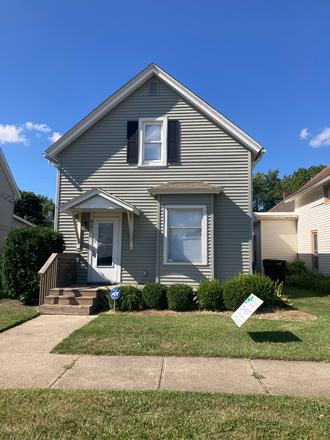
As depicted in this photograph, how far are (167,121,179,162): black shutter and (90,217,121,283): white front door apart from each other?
2782mm

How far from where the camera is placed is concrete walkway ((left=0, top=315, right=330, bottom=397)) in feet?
12.7

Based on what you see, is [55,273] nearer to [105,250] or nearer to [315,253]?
[105,250]

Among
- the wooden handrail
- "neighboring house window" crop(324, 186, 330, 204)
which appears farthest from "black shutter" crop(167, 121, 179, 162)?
"neighboring house window" crop(324, 186, 330, 204)

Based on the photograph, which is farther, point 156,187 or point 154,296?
point 156,187

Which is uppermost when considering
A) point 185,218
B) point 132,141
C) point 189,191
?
point 132,141

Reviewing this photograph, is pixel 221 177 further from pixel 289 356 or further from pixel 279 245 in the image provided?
pixel 279 245

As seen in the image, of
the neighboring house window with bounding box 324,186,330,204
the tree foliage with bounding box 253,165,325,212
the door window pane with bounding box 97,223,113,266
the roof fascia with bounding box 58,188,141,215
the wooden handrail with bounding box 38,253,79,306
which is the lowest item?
the wooden handrail with bounding box 38,253,79,306

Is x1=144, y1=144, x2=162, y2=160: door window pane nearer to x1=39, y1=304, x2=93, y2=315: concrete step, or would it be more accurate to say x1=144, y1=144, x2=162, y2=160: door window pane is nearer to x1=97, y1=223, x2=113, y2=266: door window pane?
x1=97, y1=223, x2=113, y2=266: door window pane

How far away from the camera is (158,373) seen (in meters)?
4.29

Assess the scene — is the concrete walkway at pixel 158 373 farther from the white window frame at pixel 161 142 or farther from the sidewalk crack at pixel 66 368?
the white window frame at pixel 161 142

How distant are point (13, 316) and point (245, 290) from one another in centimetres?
580

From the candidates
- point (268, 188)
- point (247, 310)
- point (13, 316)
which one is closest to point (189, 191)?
point (247, 310)

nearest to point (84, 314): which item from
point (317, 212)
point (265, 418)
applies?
point (265, 418)

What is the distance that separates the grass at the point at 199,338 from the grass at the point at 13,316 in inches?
67.6
